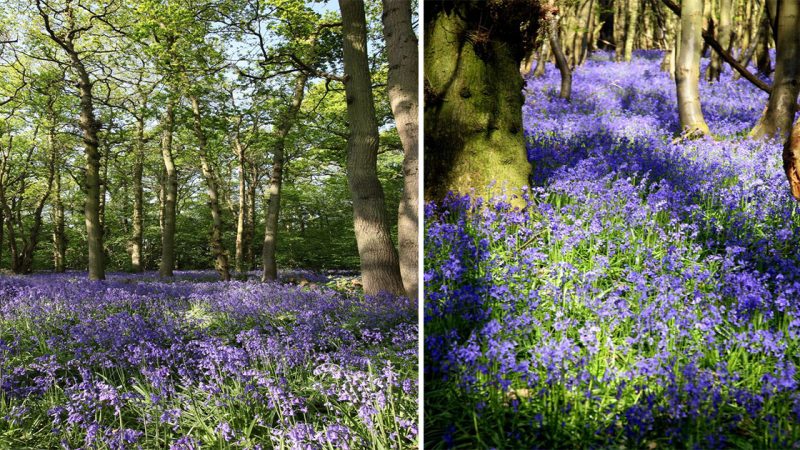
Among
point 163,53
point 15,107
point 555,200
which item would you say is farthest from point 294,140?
point 555,200

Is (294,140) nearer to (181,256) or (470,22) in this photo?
(181,256)

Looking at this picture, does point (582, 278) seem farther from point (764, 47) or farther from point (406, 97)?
point (764, 47)

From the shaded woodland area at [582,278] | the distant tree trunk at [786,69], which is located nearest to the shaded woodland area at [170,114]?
the shaded woodland area at [582,278]

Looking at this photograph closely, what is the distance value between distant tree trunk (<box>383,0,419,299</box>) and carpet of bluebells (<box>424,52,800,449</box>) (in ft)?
6.58

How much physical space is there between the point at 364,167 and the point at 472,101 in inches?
123

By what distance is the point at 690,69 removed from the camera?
4727 mm

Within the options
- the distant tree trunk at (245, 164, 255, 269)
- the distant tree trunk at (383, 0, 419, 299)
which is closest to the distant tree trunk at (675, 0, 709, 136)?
the distant tree trunk at (383, 0, 419, 299)

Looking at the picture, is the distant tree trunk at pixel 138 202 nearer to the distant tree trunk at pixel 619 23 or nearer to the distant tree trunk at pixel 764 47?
the distant tree trunk at pixel 764 47

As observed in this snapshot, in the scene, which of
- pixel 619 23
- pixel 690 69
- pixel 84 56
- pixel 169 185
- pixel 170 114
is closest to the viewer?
pixel 690 69

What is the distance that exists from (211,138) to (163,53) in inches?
90.4

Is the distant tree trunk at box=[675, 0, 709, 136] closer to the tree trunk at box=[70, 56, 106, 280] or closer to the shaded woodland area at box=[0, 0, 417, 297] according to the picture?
the shaded woodland area at box=[0, 0, 417, 297]

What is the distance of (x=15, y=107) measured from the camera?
646 centimetres

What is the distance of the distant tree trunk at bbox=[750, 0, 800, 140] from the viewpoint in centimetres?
393

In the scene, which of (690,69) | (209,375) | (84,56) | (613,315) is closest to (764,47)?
(690,69)
